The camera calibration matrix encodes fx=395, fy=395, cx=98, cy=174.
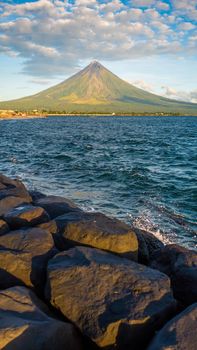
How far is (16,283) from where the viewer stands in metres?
6.36

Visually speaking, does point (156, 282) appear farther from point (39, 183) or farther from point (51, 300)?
point (39, 183)

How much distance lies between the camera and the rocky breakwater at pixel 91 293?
4754 mm

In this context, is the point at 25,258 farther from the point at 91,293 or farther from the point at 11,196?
the point at 11,196

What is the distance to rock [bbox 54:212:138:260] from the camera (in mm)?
7281

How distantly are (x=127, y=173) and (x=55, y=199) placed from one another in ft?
45.6

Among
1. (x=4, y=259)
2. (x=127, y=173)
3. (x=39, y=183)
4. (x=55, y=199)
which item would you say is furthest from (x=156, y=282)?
(x=127, y=173)

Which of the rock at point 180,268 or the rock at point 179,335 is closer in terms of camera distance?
the rock at point 179,335

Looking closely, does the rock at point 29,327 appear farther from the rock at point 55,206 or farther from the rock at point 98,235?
the rock at point 55,206

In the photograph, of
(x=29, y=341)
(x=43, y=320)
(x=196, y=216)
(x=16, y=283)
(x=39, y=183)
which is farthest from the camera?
(x=39, y=183)

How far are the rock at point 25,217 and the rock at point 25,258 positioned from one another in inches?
52.4

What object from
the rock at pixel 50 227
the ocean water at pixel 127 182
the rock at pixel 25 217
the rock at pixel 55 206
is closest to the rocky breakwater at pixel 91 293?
the rock at pixel 50 227

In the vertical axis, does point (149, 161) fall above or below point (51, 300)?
below

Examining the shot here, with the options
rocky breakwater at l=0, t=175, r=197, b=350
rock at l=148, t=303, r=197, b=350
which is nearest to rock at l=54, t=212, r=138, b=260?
rocky breakwater at l=0, t=175, r=197, b=350

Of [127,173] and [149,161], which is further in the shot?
[149,161]
